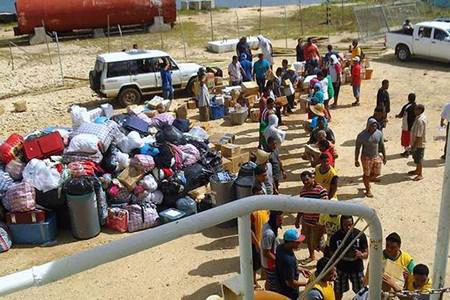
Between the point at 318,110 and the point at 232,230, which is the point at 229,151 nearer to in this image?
the point at 318,110

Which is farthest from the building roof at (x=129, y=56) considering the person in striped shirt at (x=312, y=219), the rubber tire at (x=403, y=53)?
the person in striped shirt at (x=312, y=219)

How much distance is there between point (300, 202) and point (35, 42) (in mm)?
29292

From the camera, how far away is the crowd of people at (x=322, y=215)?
586 centimetres

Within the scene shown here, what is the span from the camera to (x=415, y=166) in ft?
38.2

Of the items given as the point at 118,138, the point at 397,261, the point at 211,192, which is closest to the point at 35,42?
the point at 118,138

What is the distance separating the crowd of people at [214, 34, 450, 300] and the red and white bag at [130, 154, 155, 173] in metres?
1.96

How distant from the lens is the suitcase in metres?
12.1

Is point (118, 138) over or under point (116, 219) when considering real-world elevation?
over

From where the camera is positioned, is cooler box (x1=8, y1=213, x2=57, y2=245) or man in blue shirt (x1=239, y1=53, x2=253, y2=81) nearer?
cooler box (x1=8, y1=213, x2=57, y2=245)

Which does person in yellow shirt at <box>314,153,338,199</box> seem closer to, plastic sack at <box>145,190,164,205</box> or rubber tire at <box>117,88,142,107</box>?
plastic sack at <box>145,190,164,205</box>

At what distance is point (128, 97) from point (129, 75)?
26.0 inches

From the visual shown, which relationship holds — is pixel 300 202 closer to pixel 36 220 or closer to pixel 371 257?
pixel 371 257

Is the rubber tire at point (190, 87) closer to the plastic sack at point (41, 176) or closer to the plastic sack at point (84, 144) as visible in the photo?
the plastic sack at point (84, 144)

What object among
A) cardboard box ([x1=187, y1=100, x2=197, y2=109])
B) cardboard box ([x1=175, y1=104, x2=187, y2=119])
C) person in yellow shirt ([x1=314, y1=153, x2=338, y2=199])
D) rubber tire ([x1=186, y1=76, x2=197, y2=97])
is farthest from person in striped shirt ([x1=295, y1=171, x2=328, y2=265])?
rubber tire ([x1=186, y1=76, x2=197, y2=97])
